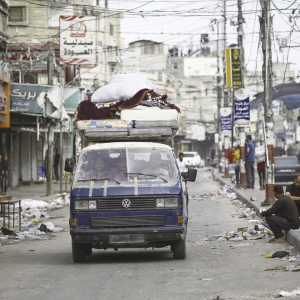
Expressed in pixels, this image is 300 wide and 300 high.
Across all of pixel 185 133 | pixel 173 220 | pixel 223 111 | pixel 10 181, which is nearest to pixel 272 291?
pixel 173 220

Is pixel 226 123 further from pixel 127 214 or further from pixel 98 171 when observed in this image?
pixel 127 214

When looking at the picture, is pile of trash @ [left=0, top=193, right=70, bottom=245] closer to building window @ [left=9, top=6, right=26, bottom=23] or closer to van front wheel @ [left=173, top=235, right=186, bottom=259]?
van front wheel @ [left=173, top=235, right=186, bottom=259]

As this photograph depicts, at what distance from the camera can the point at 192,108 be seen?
A: 118m

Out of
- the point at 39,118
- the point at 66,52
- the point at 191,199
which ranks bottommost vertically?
the point at 191,199

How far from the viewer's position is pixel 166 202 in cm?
1266

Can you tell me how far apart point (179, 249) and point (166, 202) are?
0.90m

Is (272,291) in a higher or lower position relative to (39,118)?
lower

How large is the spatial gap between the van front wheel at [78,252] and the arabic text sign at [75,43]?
22429 millimetres

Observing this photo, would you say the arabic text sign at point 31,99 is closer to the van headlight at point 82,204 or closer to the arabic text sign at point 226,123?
the arabic text sign at point 226,123

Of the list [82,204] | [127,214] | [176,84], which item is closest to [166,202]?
[127,214]

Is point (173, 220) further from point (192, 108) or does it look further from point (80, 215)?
→ point (192, 108)

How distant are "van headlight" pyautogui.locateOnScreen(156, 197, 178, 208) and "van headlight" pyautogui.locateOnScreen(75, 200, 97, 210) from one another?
0.96m

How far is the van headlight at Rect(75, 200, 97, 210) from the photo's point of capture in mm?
12646

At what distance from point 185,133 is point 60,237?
296 ft
